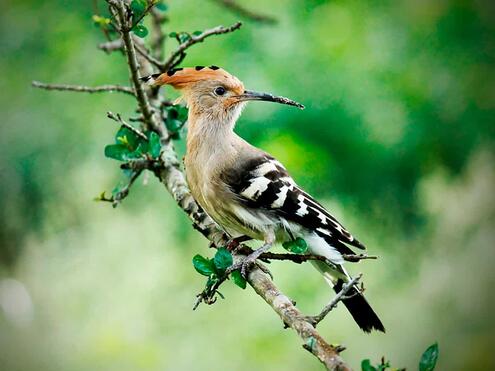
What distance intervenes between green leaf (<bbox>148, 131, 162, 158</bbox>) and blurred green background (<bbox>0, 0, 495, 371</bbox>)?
0.45 metres

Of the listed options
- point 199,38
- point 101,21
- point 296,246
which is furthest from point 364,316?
point 101,21

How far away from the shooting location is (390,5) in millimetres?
2152

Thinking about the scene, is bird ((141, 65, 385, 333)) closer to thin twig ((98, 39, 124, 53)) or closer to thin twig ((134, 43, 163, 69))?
thin twig ((134, 43, 163, 69))

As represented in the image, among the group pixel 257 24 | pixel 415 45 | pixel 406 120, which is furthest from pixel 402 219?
pixel 257 24

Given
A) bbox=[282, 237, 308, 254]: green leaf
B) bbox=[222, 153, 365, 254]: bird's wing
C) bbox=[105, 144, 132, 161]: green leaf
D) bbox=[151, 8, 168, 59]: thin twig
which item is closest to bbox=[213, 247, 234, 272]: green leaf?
bbox=[282, 237, 308, 254]: green leaf

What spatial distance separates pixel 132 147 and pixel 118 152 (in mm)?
32

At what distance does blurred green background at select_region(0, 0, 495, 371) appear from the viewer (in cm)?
184

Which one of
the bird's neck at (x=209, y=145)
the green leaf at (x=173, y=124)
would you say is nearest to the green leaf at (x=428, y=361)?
the bird's neck at (x=209, y=145)

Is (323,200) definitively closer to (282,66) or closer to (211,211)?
(282,66)

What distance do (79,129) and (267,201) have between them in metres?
0.87

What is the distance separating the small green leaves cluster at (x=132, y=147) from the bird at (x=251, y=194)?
92mm

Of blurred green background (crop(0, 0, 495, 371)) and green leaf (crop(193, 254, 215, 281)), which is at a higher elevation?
blurred green background (crop(0, 0, 495, 371))

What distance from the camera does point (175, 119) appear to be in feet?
5.09

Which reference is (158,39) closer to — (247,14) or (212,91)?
(247,14)
